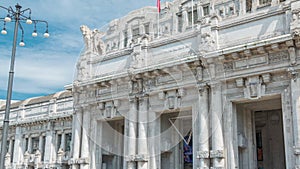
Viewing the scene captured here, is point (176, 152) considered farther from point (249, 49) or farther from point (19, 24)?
point (19, 24)

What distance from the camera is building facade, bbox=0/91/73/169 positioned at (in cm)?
4072

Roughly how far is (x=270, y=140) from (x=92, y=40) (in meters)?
17.1

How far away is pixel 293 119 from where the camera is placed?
21.5 metres

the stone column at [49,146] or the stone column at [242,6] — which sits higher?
the stone column at [242,6]

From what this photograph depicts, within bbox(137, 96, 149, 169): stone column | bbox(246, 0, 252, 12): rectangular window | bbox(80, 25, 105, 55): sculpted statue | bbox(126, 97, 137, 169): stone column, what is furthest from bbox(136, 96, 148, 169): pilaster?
bbox(246, 0, 252, 12): rectangular window

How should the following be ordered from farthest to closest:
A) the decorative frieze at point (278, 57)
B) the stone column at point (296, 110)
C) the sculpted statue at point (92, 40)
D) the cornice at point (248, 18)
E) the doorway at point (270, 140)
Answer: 1. the sculpted statue at point (92, 40)
2. the doorway at point (270, 140)
3. the cornice at point (248, 18)
4. the decorative frieze at point (278, 57)
5. the stone column at point (296, 110)

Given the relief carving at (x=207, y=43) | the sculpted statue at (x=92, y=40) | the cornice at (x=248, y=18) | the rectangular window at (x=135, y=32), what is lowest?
the relief carving at (x=207, y=43)

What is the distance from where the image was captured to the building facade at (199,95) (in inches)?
898

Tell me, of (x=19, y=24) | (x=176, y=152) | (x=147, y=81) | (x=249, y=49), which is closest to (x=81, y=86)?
(x=147, y=81)

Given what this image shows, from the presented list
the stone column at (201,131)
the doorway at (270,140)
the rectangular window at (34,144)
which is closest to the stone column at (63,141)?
the rectangular window at (34,144)

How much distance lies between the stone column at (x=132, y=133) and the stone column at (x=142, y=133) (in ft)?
1.41

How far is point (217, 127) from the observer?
78.7ft

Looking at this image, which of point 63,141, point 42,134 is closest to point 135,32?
point 63,141

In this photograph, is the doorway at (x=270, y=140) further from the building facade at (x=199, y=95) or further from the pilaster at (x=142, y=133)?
the pilaster at (x=142, y=133)
